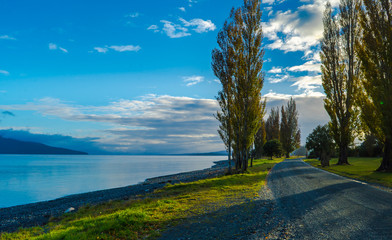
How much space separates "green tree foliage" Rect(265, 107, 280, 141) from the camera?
92.8 m

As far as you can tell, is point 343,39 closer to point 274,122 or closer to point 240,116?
point 240,116

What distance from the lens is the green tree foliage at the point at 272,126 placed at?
3652 inches

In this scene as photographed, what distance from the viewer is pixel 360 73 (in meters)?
40.4

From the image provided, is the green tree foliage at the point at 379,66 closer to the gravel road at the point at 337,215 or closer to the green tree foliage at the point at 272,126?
the gravel road at the point at 337,215

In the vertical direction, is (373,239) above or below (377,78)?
below

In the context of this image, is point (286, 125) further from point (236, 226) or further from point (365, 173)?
point (236, 226)

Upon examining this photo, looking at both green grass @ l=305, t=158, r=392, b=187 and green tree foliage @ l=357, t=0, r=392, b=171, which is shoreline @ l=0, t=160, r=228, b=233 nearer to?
green grass @ l=305, t=158, r=392, b=187

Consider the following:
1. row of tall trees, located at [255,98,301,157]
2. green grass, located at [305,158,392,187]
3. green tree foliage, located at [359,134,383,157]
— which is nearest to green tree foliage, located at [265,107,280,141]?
row of tall trees, located at [255,98,301,157]

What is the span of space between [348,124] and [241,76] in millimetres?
26138

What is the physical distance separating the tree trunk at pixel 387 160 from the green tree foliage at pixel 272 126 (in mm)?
63362

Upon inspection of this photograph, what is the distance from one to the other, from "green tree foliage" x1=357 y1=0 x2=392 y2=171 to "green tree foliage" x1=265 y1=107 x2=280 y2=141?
62.9 metres

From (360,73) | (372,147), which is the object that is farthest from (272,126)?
(360,73)

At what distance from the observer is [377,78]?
2712cm

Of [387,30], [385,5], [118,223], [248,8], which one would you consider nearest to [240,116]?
[248,8]
